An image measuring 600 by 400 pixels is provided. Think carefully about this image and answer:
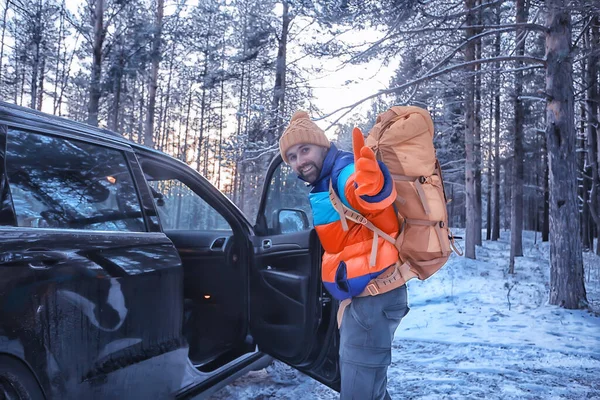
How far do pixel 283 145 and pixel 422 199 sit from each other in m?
0.76

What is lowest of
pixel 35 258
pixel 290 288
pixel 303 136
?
pixel 290 288

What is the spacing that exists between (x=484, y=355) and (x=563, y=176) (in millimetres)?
3728

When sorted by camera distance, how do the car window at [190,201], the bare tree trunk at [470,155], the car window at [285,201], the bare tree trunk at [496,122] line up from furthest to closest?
the bare tree trunk at [470,155], the bare tree trunk at [496,122], the car window at [190,201], the car window at [285,201]

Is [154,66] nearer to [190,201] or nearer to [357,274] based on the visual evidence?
[190,201]

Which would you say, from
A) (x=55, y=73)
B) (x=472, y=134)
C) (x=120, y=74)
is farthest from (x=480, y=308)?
(x=55, y=73)

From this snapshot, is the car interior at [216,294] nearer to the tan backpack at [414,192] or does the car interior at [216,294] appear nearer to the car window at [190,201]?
the car window at [190,201]

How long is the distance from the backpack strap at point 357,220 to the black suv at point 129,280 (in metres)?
0.88

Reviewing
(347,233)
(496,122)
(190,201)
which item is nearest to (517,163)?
(496,122)

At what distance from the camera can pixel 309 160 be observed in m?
2.23

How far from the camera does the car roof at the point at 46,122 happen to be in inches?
75.4

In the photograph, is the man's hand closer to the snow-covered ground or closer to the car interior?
the car interior

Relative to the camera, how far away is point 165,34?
583 inches

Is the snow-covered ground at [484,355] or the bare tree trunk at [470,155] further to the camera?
the bare tree trunk at [470,155]

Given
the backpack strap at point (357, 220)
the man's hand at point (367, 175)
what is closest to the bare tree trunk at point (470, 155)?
the backpack strap at point (357, 220)
